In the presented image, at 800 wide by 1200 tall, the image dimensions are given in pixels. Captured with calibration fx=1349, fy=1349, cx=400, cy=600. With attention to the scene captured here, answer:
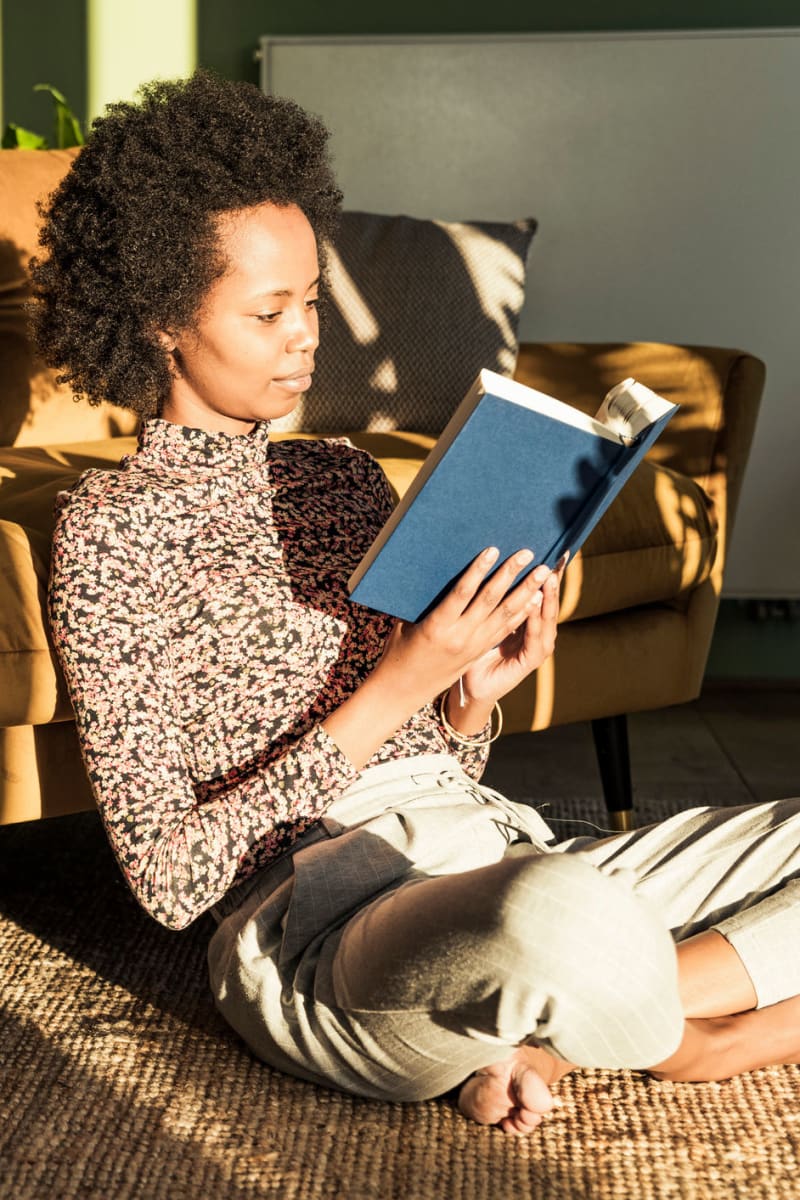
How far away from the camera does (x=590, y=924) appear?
0.87 meters

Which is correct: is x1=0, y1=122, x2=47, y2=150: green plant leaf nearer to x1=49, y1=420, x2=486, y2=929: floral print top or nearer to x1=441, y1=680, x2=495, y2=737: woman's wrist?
x1=49, y1=420, x2=486, y2=929: floral print top

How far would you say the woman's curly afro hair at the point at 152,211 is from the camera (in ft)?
3.85

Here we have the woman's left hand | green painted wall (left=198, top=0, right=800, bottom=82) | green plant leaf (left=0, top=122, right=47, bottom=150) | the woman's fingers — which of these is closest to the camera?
the woman's fingers

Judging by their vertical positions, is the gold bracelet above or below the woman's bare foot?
above

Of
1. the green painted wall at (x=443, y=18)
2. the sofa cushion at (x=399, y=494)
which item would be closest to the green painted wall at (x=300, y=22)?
the green painted wall at (x=443, y=18)

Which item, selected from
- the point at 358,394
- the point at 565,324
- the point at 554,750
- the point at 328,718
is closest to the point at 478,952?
the point at 328,718

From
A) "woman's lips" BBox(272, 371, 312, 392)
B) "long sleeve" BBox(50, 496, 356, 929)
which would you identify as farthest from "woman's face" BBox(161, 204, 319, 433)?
"long sleeve" BBox(50, 496, 356, 929)

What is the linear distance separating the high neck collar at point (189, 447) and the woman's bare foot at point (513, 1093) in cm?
57

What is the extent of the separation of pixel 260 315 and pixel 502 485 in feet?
0.91

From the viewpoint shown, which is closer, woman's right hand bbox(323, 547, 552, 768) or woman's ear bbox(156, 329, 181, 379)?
woman's right hand bbox(323, 547, 552, 768)

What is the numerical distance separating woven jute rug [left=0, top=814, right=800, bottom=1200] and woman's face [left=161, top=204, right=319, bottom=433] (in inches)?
23.1

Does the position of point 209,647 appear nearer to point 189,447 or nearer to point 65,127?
point 189,447

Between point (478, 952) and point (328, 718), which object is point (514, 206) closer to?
point (328, 718)

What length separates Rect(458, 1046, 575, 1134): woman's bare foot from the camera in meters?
1.01
